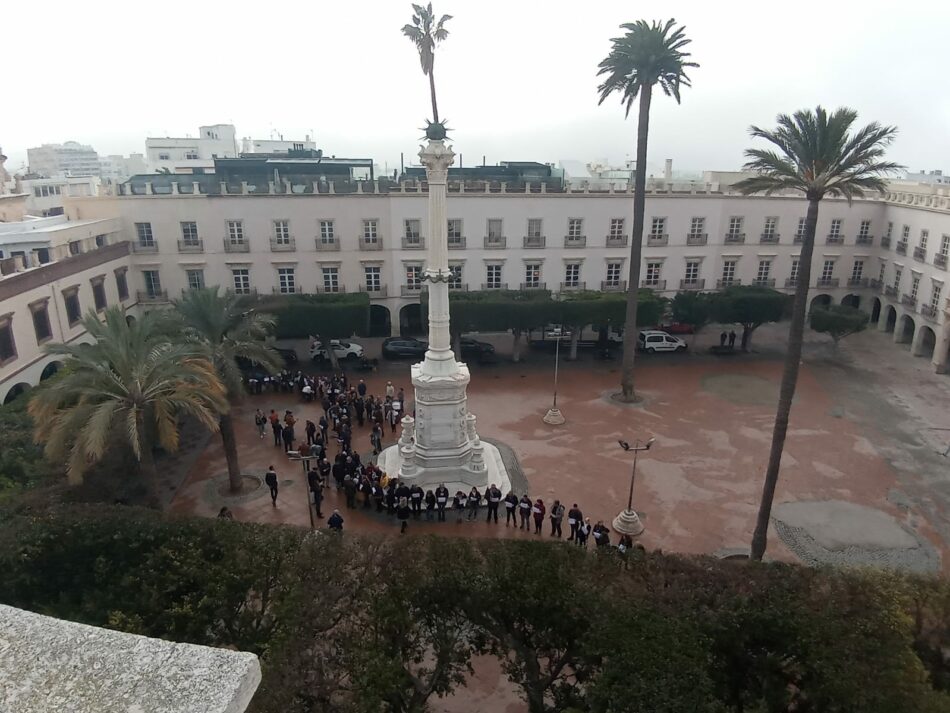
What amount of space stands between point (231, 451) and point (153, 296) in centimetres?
1981

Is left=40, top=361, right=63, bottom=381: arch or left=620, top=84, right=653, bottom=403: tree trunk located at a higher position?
left=620, top=84, right=653, bottom=403: tree trunk

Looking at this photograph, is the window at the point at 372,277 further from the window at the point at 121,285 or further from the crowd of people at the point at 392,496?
the crowd of people at the point at 392,496

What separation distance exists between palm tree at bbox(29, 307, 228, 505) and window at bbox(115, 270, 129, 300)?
18783mm

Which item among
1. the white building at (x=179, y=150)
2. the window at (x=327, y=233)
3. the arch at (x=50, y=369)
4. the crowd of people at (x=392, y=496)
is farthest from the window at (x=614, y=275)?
the white building at (x=179, y=150)


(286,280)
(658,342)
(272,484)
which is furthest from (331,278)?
(658,342)

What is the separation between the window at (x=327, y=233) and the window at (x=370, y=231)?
1.85m

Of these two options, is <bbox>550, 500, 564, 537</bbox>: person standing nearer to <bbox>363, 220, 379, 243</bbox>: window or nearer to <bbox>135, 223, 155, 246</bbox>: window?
<bbox>363, 220, 379, 243</bbox>: window

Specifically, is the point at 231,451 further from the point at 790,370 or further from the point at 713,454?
the point at 713,454

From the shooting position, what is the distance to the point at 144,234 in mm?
36250

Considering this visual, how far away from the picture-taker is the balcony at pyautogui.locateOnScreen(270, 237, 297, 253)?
3694 cm

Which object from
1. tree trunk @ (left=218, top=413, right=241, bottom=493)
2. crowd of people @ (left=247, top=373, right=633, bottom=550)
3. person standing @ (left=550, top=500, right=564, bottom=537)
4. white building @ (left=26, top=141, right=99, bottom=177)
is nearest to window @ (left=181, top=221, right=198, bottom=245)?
crowd of people @ (left=247, top=373, right=633, bottom=550)

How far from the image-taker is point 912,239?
1489 inches

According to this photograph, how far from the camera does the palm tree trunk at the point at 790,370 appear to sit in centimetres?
1623

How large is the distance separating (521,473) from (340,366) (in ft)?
50.3
